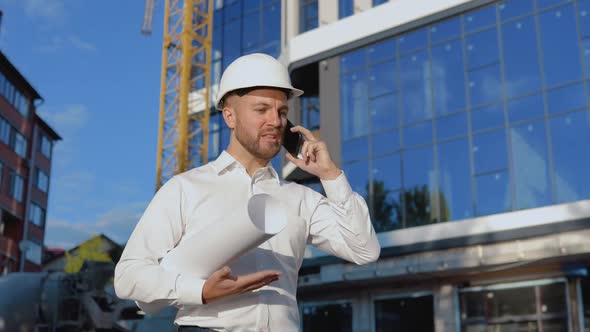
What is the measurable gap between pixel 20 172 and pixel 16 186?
4.63 feet

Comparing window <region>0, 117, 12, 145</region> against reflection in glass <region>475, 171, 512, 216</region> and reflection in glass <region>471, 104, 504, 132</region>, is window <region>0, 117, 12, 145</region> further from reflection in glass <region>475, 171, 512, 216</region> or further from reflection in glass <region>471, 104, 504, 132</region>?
reflection in glass <region>475, 171, 512, 216</region>

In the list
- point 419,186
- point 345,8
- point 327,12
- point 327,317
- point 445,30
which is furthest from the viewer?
point 327,12

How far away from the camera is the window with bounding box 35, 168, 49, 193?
201 ft

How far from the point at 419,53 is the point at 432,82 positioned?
1.44m

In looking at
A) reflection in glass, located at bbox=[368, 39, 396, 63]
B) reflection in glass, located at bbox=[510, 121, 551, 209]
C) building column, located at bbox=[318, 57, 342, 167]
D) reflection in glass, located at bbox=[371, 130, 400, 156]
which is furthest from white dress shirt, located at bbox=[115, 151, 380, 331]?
building column, located at bbox=[318, 57, 342, 167]

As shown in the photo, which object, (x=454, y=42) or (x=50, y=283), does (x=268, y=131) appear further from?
(x=454, y=42)

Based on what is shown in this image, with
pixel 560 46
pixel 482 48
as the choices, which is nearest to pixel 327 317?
pixel 482 48

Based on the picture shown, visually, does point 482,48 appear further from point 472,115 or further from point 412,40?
point 412,40

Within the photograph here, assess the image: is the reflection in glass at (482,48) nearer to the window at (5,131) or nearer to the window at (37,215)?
the window at (5,131)

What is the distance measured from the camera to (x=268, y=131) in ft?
11.7

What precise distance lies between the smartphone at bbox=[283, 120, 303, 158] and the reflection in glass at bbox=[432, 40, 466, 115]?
79.9 ft

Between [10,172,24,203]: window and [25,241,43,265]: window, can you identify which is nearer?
[10,172,24,203]: window

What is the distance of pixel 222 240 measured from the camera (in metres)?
2.96

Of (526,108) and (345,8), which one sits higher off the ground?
(345,8)
